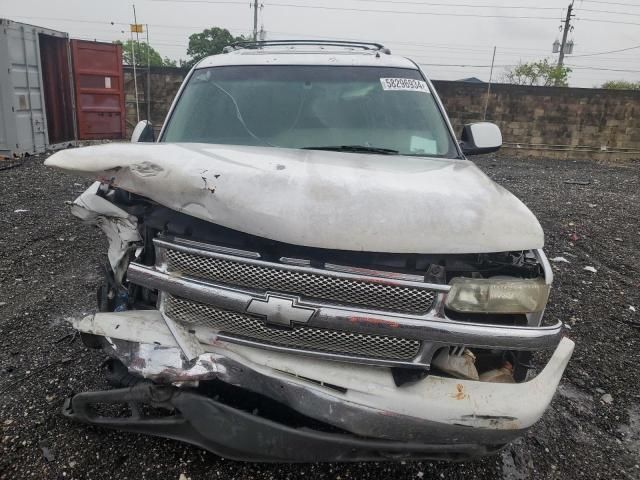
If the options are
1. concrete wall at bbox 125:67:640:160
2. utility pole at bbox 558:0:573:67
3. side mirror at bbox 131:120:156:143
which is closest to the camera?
side mirror at bbox 131:120:156:143

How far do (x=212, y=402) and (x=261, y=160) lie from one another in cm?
102

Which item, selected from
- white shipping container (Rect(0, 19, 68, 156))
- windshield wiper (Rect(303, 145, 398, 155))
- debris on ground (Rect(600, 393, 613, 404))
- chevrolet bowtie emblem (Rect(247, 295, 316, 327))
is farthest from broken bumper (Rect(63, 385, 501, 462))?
white shipping container (Rect(0, 19, 68, 156))

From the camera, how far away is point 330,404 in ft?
5.55

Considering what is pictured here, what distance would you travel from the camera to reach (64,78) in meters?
10.7

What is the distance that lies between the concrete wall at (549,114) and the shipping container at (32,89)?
177 inches

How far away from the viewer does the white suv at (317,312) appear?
1.72 metres

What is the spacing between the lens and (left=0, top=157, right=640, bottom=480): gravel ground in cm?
213

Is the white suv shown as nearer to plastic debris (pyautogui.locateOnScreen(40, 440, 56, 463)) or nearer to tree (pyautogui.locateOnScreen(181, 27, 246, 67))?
plastic debris (pyautogui.locateOnScreen(40, 440, 56, 463))

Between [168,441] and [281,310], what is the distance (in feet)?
3.39

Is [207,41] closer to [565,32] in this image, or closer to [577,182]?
[565,32]

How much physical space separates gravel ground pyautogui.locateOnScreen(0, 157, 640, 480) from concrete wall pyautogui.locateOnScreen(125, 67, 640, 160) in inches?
415

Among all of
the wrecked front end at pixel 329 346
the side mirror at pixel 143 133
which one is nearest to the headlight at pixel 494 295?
the wrecked front end at pixel 329 346

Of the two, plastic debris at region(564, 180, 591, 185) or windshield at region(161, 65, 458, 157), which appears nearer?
windshield at region(161, 65, 458, 157)

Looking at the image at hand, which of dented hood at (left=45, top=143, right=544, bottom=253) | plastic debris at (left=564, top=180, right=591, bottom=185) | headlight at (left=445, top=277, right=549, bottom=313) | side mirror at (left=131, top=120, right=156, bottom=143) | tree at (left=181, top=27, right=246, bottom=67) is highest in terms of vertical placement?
tree at (left=181, top=27, right=246, bottom=67)
